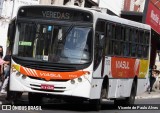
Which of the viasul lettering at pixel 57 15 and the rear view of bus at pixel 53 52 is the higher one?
the viasul lettering at pixel 57 15

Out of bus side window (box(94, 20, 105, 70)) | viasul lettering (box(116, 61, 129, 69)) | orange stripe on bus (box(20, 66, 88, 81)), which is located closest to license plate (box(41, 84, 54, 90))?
orange stripe on bus (box(20, 66, 88, 81))

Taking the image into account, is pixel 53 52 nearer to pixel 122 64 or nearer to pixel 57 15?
pixel 57 15

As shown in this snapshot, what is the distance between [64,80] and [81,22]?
5.74 feet

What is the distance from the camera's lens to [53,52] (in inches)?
643

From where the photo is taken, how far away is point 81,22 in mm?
16688

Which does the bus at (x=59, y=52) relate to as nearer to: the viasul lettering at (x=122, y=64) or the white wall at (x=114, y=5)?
the viasul lettering at (x=122, y=64)

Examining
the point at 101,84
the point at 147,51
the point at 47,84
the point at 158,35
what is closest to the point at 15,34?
the point at 47,84

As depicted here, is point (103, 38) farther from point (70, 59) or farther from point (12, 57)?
point (12, 57)

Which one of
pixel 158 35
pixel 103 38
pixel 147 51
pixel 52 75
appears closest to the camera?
pixel 52 75

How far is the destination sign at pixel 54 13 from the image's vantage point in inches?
659

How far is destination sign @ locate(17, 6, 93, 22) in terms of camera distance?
1675cm

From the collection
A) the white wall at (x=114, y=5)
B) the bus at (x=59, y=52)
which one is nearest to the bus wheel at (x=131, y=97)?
the bus at (x=59, y=52)

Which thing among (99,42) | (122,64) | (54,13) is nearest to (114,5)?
(122,64)

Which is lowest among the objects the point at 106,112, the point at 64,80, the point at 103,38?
the point at 106,112
